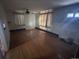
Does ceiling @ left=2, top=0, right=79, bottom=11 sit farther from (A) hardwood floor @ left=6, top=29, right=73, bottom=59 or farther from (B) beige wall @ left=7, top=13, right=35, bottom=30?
(B) beige wall @ left=7, top=13, right=35, bottom=30

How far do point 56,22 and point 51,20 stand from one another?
2.32ft


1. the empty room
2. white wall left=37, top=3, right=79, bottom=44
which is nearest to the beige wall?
the empty room

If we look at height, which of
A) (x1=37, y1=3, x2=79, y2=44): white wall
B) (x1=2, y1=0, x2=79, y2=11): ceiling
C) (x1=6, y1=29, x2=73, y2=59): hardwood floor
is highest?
(x1=2, y1=0, x2=79, y2=11): ceiling

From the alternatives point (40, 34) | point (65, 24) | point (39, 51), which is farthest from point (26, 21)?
point (39, 51)

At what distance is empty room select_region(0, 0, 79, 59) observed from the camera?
2.58 meters

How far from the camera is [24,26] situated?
7910 mm

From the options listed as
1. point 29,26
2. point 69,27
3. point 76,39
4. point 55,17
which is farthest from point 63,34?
point 29,26

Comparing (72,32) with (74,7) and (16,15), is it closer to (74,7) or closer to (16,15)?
(74,7)

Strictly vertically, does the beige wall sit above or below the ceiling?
below

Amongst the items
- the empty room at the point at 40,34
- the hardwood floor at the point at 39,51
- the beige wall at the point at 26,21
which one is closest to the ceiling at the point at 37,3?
the empty room at the point at 40,34

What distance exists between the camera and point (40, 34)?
5.78 m

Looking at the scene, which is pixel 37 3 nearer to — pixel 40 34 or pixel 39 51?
pixel 39 51

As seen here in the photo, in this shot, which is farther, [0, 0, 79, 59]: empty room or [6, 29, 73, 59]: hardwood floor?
[0, 0, 79, 59]: empty room

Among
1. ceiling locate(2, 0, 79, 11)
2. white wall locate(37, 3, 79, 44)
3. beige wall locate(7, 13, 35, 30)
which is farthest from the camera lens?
beige wall locate(7, 13, 35, 30)
